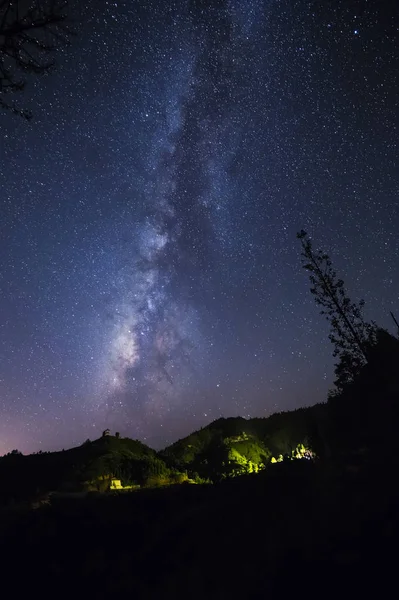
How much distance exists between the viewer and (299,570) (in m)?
4.33

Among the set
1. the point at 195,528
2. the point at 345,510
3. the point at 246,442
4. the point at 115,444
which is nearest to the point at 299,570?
the point at 345,510

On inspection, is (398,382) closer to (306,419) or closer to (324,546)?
(324,546)

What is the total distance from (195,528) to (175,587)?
1.82 m

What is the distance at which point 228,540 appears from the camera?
227 inches

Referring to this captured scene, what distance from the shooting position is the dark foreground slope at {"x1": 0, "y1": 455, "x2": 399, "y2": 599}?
4.31 m

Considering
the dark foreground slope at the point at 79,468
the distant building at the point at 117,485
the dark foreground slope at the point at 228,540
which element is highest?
the dark foreground slope at the point at 79,468

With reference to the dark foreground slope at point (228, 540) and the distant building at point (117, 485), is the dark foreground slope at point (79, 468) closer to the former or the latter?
the distant building at point (117, 485)

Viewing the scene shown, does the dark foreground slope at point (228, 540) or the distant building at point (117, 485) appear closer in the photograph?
the dark foreground slope at point (228, 540)

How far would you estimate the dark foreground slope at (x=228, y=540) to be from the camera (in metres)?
4.31

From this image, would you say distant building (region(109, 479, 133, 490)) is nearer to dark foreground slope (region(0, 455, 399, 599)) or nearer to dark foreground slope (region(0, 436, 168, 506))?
dark foreground slope (region(0, 436, 168, 506))

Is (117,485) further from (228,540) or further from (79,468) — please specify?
(228,540)

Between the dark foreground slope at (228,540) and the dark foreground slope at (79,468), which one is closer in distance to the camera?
the dark foreground slope at (228,540)

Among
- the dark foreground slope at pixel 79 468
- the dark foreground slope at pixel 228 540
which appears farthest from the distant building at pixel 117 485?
the dark foreground slope at pixel 228 540

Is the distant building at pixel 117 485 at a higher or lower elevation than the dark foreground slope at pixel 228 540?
higher
